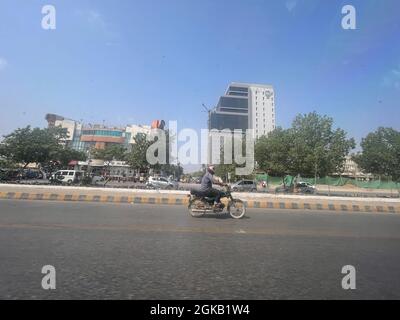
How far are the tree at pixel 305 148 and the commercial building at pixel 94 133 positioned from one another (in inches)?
2200

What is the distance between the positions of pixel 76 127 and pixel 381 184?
89.2m

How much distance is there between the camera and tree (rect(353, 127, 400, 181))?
2751 inches

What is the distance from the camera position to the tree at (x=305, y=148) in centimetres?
4331

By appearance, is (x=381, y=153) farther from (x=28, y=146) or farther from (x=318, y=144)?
(x=28, y=146)

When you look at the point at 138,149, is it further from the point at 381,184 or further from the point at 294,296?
the point at 294,296

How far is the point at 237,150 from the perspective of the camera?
5203 cm

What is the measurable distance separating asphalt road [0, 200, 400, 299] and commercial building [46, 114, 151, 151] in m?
92.9

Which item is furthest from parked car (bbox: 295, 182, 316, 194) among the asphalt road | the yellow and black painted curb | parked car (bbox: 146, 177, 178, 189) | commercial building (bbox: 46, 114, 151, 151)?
commercial building (bbox: 46, 114, 151, 151)

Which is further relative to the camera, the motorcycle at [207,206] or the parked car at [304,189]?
the parked car at [304,189]

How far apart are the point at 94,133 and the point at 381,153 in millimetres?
76214

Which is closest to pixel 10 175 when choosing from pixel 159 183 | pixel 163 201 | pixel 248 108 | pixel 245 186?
pixel 159 183

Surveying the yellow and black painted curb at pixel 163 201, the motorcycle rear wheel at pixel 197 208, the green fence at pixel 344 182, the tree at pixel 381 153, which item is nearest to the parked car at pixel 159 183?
the green fence at pixel 344 182

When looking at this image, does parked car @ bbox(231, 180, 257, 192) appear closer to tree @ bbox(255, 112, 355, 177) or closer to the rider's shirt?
tree @ bbox(255, 112, 355, 177)

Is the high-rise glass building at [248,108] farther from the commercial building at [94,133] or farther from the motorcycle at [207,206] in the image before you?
the motorcycle at [207,206]
